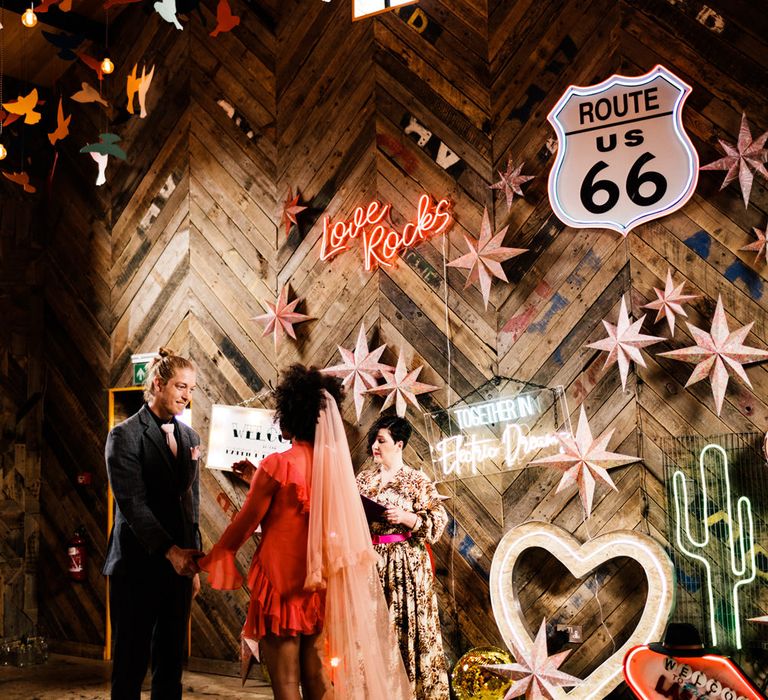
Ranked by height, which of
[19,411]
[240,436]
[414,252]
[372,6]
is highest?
[372,6]

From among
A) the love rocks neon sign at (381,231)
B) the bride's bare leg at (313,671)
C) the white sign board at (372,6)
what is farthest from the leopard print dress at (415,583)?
the white sign board at (372,6)

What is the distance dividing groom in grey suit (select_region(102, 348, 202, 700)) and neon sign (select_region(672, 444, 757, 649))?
2169 mm

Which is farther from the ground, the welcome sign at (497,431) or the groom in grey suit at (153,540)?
the welcome sign at (497,431)

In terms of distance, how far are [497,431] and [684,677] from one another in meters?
1.51

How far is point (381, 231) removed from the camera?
4.96 metres

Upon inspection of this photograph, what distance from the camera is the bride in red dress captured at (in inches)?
124

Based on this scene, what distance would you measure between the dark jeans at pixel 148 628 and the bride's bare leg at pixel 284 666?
0.57m

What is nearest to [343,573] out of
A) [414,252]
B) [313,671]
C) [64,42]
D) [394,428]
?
[313,671]

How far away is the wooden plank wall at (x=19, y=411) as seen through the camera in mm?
6367

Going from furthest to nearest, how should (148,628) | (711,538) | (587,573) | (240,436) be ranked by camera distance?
1. (240,436)
2. (587,573)
3. (711,538)
4. (148,628)

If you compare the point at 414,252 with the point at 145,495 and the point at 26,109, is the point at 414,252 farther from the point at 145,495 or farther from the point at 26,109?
the point at 26,109

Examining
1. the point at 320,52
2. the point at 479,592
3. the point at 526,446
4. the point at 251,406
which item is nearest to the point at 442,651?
the point at 479,592

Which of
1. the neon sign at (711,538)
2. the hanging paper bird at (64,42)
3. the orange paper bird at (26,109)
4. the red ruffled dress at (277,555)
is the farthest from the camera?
the orange paper bird at (26,109)

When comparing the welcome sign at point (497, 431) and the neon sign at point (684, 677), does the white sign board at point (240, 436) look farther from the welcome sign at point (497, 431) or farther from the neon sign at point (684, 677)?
the neon sign at point (684, 677)
